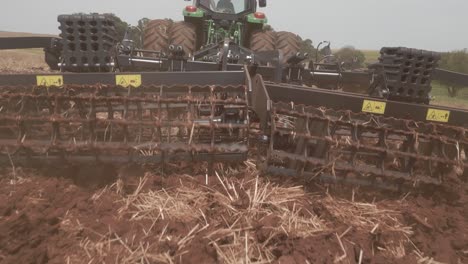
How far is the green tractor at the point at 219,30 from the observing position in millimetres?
6121

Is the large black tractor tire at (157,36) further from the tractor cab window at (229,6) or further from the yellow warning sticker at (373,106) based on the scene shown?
the yellow warning sticker at (373,106)

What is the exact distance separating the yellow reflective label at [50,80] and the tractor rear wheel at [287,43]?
439cm

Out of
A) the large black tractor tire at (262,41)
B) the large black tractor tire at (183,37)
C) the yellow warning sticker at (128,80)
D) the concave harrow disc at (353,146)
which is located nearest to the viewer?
the concave harrow disc at (353,146)

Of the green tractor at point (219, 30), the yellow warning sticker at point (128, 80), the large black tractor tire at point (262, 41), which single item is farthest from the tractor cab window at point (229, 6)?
the yellow warning sticker at point (128, 80)

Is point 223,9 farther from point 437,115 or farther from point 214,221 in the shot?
point 214,221

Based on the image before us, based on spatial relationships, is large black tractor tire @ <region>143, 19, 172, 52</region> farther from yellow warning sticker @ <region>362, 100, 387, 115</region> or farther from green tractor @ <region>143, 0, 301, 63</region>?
yellow warning sticker @ <region>362, 100, 387, 115</region>

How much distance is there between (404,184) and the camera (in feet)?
8.77

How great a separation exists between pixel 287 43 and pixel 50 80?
4.68 m

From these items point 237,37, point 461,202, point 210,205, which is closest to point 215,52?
point 237,37

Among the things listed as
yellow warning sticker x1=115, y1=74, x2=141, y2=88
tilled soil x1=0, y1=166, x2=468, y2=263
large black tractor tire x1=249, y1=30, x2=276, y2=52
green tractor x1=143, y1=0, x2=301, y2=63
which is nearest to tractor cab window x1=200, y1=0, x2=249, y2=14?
green tractor x1=143, y1=0, x2=301, y2=63

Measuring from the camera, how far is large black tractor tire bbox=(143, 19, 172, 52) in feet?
20.1

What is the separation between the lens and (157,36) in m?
6.14

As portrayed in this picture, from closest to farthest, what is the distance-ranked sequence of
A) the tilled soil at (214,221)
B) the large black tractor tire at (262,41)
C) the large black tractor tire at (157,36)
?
the tilled soil at (214,221) < the large black tractor tire at (157,36) < the large black tractor tire at (262,41)

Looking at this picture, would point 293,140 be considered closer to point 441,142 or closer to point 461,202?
point 441,142
